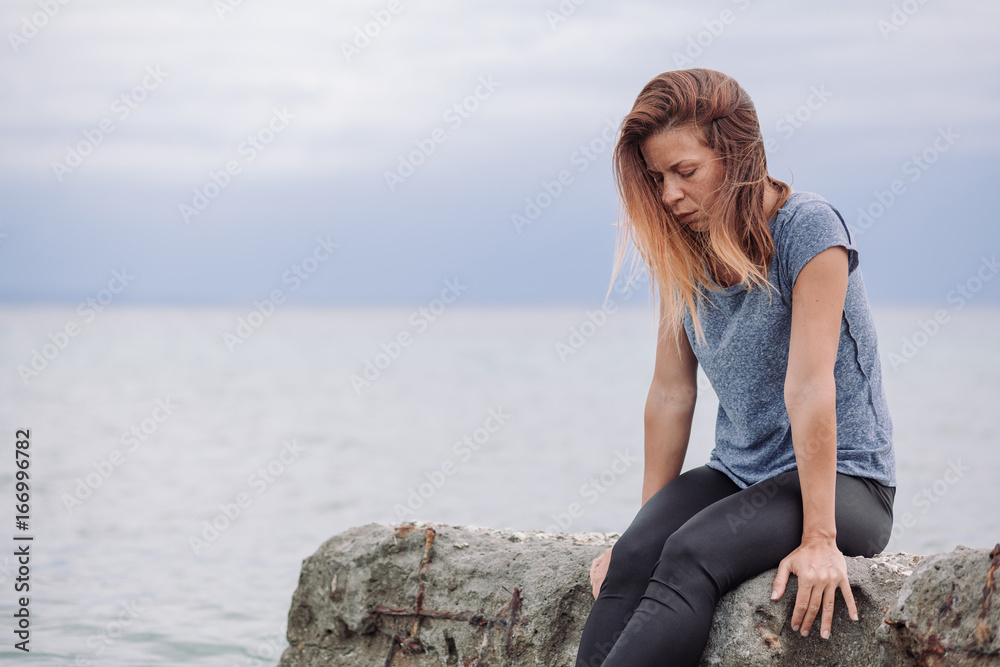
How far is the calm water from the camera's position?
20.4 ft

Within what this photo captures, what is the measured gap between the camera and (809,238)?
2486 mm

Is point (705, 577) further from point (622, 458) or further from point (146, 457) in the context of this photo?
point (146, 457)

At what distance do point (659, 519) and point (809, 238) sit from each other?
86 cm

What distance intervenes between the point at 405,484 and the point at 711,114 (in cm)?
927

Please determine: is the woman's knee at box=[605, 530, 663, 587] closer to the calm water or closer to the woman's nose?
the woman's nose

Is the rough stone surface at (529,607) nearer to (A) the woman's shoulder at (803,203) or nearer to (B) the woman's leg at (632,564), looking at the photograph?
(B) the woman's leg at (632,564)

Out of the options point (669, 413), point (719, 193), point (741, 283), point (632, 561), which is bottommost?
point (632, 561)

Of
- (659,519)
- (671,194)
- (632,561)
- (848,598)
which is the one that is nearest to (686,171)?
(671,194)

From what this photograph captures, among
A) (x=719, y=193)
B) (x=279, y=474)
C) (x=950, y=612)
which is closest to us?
(x=950, y=612)

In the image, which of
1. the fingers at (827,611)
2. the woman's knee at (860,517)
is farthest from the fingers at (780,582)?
the woman's knee at (860,517)

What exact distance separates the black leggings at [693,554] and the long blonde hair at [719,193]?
0.57 meters

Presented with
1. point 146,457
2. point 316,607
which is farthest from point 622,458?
point 316,607

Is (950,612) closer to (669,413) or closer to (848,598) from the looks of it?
(848,598)

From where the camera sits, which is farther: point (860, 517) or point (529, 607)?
point (529, 607)
